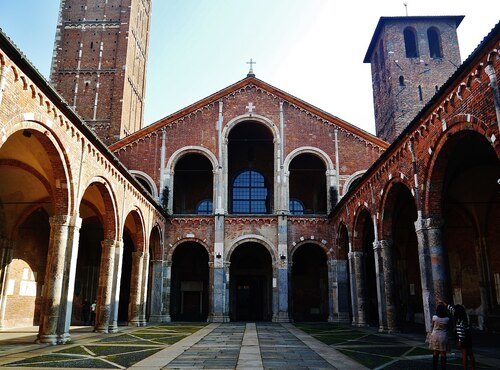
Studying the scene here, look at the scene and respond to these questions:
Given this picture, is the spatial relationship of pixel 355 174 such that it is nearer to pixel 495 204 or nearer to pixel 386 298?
pixel 495 204

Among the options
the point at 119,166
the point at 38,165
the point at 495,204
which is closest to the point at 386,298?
the point at 495,204

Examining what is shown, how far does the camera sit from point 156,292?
2436cm

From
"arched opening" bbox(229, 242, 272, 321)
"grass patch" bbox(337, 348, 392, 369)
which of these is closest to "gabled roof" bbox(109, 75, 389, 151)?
"arched opening" bbox(229, 242, 272, 321)

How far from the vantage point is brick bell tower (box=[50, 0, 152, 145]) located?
34750 mm

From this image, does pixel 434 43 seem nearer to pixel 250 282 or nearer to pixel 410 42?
pixel 410 42

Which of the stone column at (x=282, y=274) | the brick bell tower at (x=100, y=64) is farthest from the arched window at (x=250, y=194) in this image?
the brick bell tower at (x=100, y=64)

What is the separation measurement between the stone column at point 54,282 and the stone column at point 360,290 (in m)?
13.5

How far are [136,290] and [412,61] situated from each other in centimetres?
2696

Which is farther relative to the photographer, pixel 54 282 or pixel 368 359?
pixel 54 282

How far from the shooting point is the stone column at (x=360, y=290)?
20703mm

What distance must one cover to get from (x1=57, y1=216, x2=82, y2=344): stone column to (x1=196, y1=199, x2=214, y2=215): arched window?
16786 millimetres

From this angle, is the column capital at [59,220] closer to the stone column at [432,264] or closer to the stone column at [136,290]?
the stone column at [136,290]

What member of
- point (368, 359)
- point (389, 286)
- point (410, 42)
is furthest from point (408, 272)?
point (410, 42)

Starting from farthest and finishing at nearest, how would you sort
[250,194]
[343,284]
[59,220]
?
[250,194], [343,284], [59,220]
